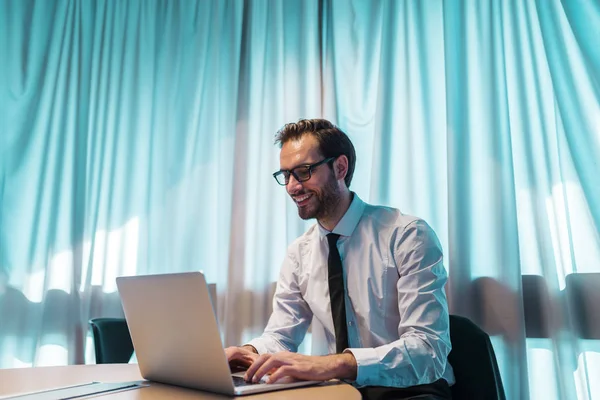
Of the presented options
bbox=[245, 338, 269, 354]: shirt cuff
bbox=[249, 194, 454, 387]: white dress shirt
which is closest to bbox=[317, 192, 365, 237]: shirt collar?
bbox=[249, 194, 454, 387]: white dress shirt

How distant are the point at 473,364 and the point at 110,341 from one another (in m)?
1.43

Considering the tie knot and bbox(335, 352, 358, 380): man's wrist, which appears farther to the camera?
the tie knot

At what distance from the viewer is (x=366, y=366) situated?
1.29 m

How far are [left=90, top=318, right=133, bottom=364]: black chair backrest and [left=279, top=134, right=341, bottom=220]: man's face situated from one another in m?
0.97

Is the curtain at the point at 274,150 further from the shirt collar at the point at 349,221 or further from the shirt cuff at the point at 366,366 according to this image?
the shirt cuff at the point at 366,366

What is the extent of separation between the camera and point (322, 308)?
5.84 feet

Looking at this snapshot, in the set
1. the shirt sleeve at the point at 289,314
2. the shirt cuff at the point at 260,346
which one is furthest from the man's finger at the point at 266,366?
the shirt sleeve at the point at 289,314

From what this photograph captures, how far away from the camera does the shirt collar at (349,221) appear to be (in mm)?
1804

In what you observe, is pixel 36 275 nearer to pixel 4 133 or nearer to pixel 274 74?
pixel 4 133

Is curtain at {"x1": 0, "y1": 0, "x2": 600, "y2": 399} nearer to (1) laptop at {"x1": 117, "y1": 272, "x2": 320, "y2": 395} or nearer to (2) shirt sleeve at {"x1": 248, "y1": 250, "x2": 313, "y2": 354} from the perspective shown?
(2) shirt sleeve at {"x1": 248, "y1": 250, "x2": 313, "y2": 354}

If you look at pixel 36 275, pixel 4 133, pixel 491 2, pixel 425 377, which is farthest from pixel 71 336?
pixel 491 2

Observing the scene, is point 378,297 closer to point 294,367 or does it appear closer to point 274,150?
point 294,367

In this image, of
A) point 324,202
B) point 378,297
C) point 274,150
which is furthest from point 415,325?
point 274,150

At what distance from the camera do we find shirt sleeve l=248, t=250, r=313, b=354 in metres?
1.81
